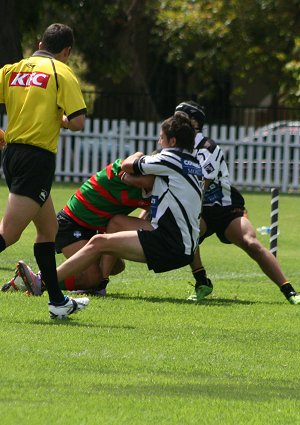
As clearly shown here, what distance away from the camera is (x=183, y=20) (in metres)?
43.4

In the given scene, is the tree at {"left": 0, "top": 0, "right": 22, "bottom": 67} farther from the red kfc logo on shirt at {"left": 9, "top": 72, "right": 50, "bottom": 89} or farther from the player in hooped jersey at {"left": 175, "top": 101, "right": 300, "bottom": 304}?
the red kfc logo on shirt at {"left": 9, "top": 72, "right": 50, "bottom": 89}

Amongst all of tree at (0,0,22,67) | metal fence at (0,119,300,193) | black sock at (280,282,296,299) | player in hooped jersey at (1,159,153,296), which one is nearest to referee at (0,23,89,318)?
player in hooped jersey at (1,159,153,296)

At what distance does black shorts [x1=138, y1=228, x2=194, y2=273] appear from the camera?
34.6 feet

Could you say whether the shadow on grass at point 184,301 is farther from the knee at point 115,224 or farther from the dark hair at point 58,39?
the dark hair at point 58,39

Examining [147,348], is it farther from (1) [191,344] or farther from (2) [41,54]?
(2) [41,54]

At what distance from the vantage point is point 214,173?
11508 millimetres

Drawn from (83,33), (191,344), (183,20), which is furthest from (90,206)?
(183,20)

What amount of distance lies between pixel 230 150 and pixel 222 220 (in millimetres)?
18853

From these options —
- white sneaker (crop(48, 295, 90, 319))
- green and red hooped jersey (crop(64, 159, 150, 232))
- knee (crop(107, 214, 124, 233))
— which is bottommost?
white sneaker (crop(48, 295, 90, 319))

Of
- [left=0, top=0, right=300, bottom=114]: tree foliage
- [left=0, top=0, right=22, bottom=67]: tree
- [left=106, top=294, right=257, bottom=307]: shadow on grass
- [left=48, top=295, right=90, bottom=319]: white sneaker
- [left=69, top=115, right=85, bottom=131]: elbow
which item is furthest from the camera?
[left=0, top=0, right=300, bottom=114]: tree foliage

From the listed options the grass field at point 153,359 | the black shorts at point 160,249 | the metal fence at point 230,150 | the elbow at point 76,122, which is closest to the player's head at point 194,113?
the black shorts at point 160,249

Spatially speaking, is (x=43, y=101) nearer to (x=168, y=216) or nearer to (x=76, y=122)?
(x=76, y=122)

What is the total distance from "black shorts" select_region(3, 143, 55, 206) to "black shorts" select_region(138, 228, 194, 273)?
4.06 ft

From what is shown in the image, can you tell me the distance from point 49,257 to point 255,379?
2.52 m
